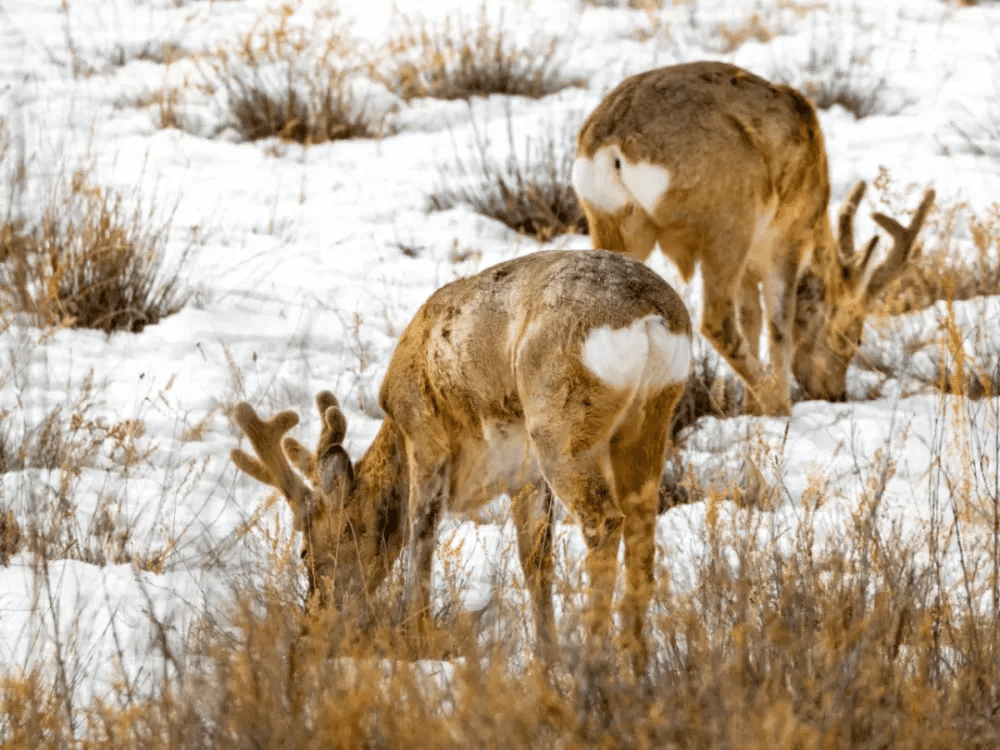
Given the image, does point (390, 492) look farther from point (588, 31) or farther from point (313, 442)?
point (588, 31)

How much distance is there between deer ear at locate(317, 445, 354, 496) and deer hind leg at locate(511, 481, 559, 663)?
66 centimetres

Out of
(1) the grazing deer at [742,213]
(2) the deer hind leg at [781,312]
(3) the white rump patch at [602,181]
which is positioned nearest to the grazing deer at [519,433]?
(3) the white rump patch at [602,181]

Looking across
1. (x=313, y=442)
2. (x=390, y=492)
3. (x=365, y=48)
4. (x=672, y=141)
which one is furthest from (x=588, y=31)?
Result: (x=390, y=492)

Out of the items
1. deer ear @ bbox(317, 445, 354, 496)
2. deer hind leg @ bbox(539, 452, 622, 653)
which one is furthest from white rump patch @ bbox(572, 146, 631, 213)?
deer hind leg @ bbox(539, 452, 622, 653)

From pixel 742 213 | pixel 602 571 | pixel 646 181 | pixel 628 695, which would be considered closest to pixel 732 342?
pixel 742 213

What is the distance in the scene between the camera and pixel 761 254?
7.12 meters

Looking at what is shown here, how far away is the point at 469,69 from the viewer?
445 inches

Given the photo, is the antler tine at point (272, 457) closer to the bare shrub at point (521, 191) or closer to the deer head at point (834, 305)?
the deer head at point (834, 305)

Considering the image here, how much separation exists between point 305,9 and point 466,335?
9.43 meters

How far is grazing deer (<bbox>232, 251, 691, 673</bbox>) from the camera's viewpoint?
3867 millimetres

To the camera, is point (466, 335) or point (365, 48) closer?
point (466, 335)

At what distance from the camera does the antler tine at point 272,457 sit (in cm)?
471

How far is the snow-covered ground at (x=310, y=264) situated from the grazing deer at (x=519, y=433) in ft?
0.69

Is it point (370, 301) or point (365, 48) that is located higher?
point (365, 48)
